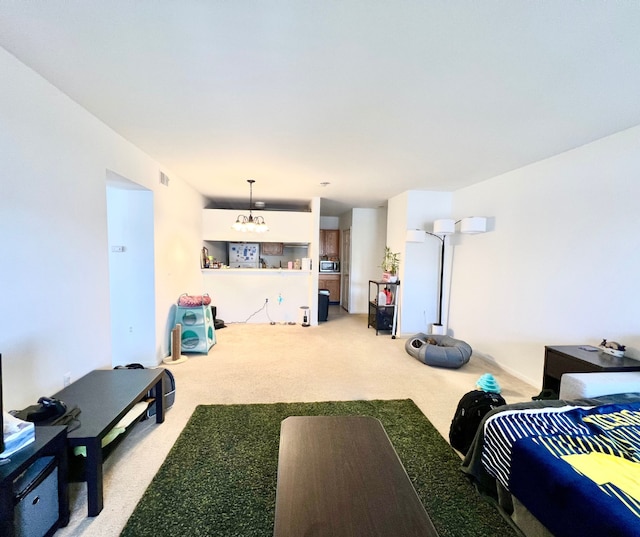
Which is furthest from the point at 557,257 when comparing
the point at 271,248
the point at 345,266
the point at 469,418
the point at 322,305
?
the point at 271,248

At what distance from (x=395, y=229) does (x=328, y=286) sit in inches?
124

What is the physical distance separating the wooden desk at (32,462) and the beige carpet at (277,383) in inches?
5.9

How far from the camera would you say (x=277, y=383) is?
130 inches

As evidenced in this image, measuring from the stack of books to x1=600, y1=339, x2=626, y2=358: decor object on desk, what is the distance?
3955mm

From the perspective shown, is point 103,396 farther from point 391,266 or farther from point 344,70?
point 391,266

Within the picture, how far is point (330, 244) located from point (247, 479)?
22.4ft

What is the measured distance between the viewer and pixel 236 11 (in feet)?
4.48

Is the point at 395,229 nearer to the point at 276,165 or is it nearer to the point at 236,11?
the point at 276,165

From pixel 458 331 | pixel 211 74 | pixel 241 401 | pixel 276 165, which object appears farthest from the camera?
pixel 458 331

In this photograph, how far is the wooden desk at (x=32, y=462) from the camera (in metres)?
1.22

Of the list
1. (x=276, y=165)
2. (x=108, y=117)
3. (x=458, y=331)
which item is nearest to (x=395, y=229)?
(x=458, y=331)

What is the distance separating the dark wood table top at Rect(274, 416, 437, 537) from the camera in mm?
1162

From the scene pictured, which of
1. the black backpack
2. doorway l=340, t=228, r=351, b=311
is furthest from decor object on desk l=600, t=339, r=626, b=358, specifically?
doorway l=340, t=228, r=351, b=311

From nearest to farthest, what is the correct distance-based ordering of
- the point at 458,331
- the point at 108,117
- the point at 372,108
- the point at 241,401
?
the point at 372,108 < the point at 108,117 < the point at 241,401 < the point at 458,331
